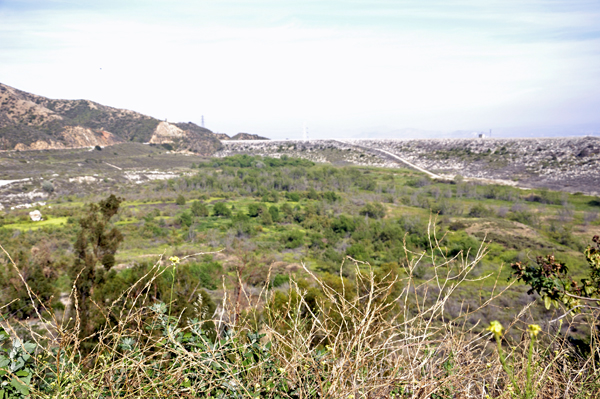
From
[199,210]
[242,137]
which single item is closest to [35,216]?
[199,210]

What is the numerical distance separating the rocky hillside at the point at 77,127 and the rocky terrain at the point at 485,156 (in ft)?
30.5

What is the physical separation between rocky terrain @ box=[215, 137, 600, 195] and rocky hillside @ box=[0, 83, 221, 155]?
9.30m

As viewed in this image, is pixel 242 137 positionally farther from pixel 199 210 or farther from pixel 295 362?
pixel 295 362

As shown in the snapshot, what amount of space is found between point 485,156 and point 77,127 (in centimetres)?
5872

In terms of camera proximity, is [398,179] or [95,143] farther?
[95,143]

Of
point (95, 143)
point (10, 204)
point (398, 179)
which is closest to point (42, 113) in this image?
point (95, 143)

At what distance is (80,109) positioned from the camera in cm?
7350

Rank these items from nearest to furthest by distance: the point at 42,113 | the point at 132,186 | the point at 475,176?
1. the point at 132,186
2. the point at 475,176
3. the point at 42,113

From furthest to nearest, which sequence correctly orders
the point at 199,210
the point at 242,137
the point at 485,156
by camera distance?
the point at 242,137
the point at 485,156
the point at 199,210

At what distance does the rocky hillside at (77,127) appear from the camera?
4756 centimetres

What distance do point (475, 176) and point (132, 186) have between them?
3958 cm

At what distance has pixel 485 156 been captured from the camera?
47.3 meters

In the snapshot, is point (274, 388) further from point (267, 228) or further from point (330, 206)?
point (330, 206)

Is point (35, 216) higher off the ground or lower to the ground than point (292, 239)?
higher
